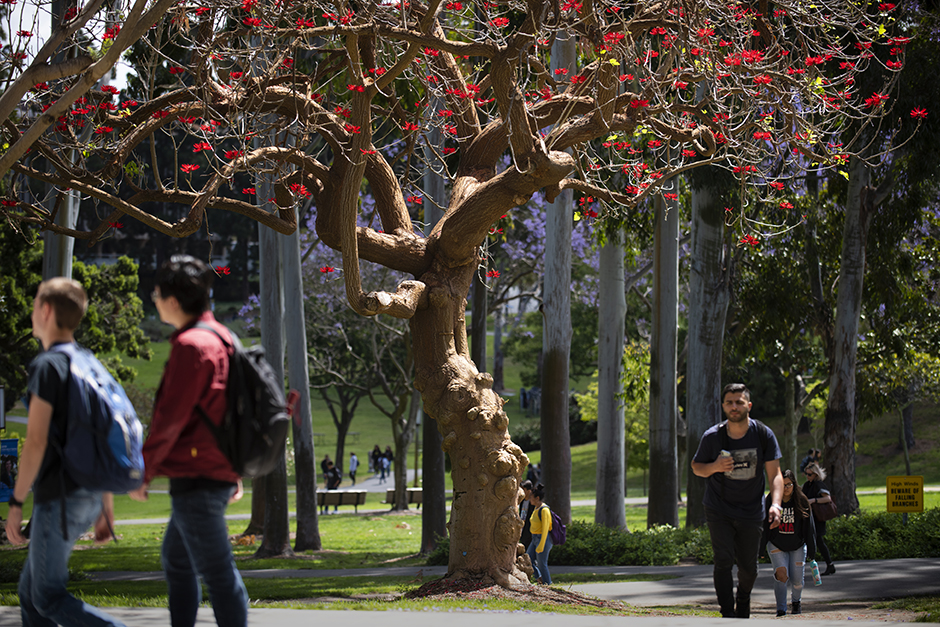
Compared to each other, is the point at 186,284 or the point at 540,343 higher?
the point at 540,343

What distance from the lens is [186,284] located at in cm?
390

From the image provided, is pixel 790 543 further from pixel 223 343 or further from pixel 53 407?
pixel 53 407

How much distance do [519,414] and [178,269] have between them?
57.6m

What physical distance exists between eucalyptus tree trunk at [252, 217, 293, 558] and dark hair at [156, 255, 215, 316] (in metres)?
13.4

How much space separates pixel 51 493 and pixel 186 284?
0.98m

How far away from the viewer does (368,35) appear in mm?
8945

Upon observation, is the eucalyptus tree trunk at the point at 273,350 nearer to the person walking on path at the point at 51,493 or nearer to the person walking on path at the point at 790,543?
the person walking on path at the point at 790,543

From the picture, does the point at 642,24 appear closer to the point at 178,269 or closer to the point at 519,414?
the point at 178,269

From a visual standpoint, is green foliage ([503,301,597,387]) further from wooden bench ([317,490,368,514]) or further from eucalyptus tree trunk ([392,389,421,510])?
wooden bench ([317,490,368,514])

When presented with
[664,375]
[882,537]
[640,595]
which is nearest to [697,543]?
[882,537]

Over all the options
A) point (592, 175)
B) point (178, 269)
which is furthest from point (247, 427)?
point (592, 175)

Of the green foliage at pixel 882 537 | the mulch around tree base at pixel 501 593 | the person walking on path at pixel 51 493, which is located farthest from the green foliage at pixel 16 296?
the person walking on path at pixel 51 493

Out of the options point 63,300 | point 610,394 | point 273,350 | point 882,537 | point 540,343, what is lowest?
point 882,537

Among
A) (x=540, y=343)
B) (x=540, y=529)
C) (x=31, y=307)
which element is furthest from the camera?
(x=540, y=343)
